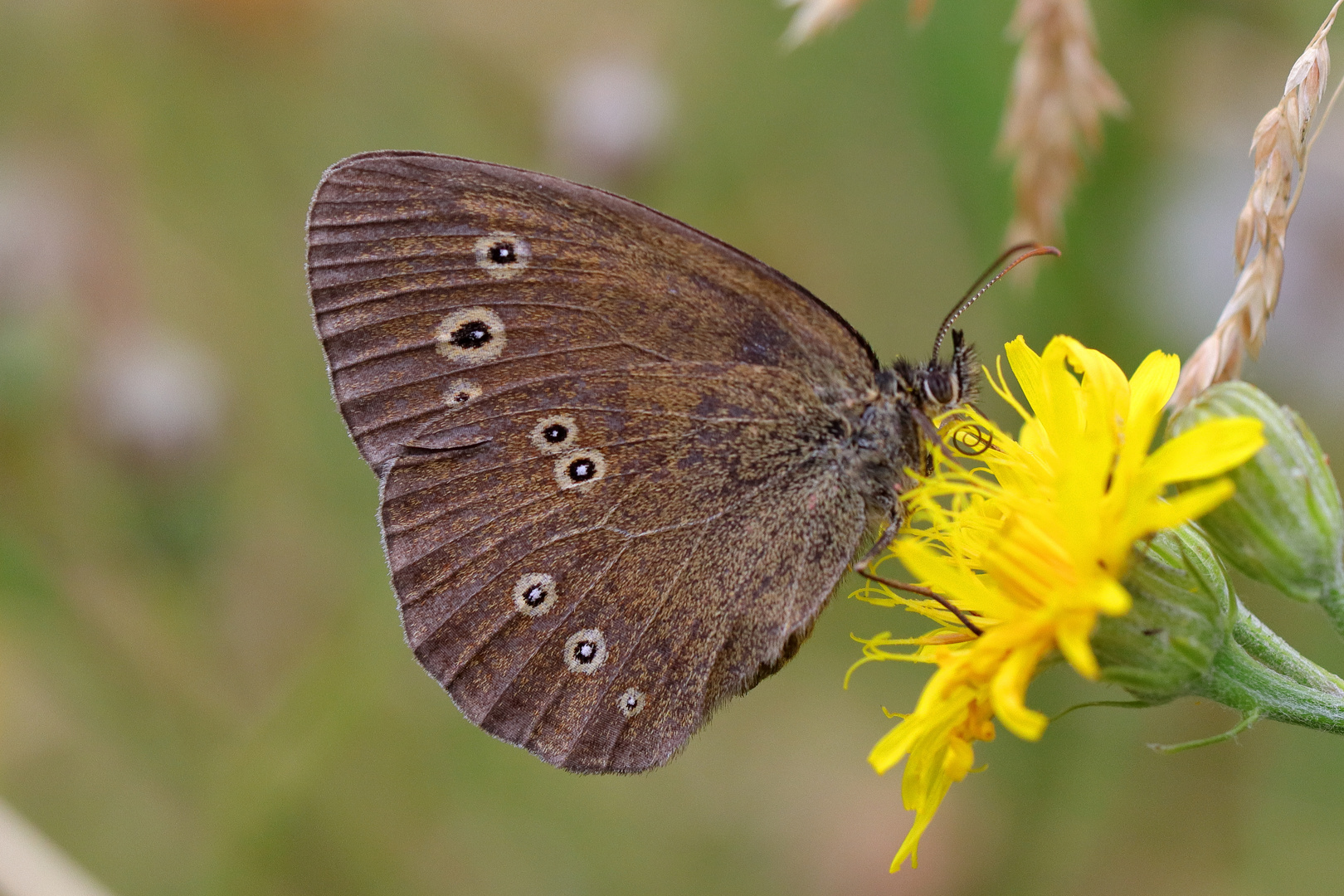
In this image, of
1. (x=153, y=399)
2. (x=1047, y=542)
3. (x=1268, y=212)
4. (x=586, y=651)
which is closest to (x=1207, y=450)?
(x=1047, y=542)

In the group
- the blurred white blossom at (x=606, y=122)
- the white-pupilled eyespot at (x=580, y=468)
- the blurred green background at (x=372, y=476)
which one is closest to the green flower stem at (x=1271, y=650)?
the white-pupilled eyespot at (x=580, y=468)

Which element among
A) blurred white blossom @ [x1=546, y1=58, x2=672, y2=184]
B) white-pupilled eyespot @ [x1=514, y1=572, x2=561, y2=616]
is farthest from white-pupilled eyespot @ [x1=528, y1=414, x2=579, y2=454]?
blurred white blossom @ [x1=546, y1=58, x2=672, y2=184]

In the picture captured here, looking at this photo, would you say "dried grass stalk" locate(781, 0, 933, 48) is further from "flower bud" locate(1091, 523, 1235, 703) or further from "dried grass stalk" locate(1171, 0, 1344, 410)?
"flower bud" locate(1091, 523, 1235, 703)

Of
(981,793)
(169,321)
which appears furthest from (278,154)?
(981,793)

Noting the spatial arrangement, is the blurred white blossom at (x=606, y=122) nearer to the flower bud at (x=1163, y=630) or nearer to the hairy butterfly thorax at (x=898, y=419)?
the hairy butterfly thorax at (x=898, y=419)

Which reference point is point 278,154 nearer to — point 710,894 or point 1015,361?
point 710,894

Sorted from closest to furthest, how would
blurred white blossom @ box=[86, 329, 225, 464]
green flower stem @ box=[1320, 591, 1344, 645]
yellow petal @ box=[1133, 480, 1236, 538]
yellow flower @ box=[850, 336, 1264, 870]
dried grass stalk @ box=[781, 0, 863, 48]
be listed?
yellow petal @ box=[1133, 480, 1236, 538] → yellow flower @ box=[850, 336, 1264, 870] → green flower stem @ box=[1320, 591, 1344, 645] → dried grass stalk @ box=[781, 0, 863, 48] → blurred white blossom @ box=[86, 329, 225, 464]
